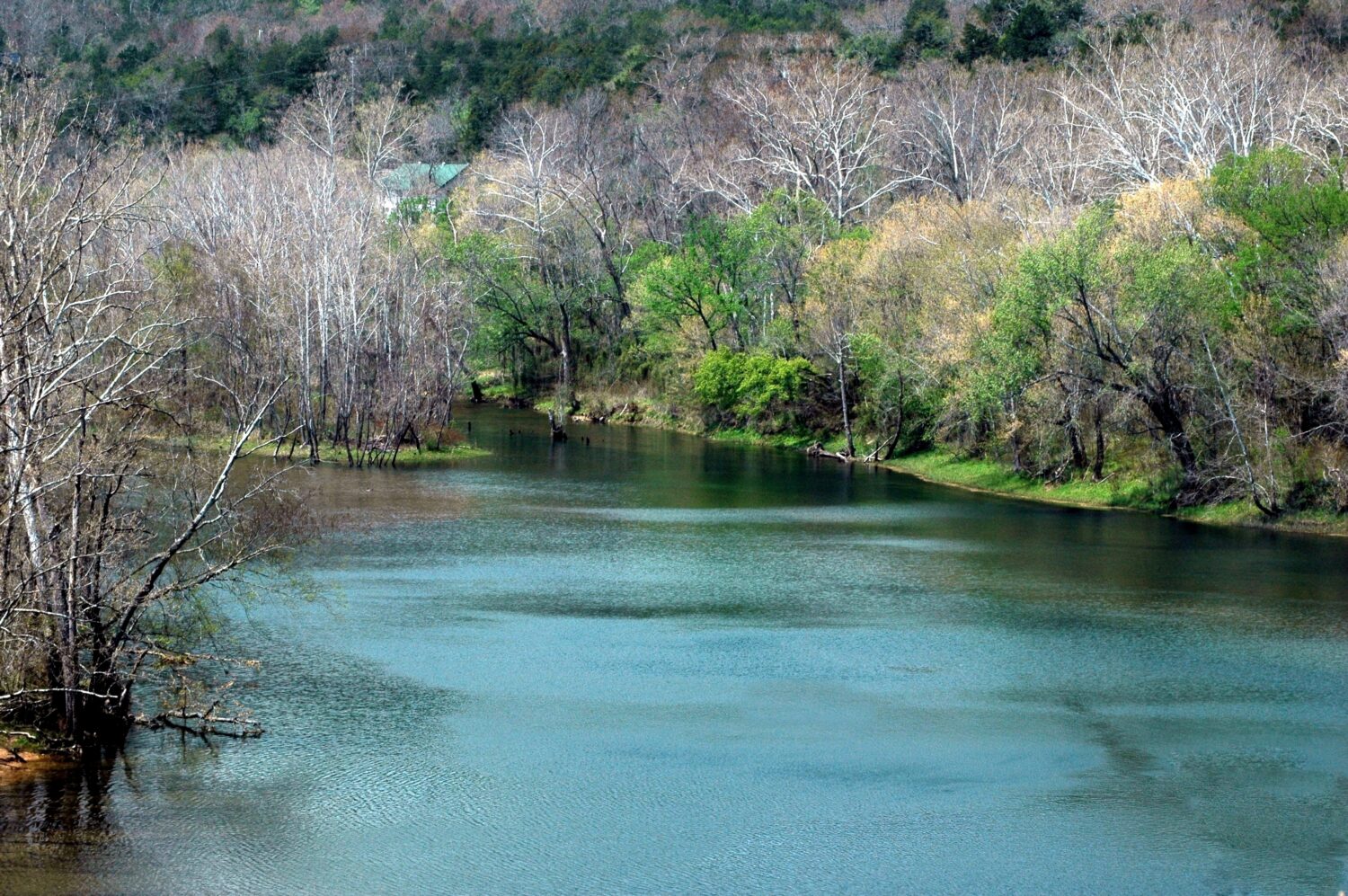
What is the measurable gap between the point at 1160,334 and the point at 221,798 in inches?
1216

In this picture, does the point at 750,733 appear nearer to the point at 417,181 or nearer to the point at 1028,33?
the point at 1028,33

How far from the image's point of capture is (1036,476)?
4766cm

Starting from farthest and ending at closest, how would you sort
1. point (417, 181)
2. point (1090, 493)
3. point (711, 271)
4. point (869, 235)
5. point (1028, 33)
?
1. point (417, 181)
2. point (1028, 33)
3. point (711, 271)
4. point (869, 235)
5. point (1090, 493)

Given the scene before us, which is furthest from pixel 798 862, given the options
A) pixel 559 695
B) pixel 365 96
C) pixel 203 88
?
pixel 203 88

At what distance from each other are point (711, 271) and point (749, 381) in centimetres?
723

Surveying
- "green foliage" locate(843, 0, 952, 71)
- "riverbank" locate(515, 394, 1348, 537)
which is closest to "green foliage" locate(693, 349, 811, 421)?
"riverbank" locate(515, 394, 1348, 537)

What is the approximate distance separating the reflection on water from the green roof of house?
185 feet

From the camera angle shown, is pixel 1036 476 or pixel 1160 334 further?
pixel 1036 476

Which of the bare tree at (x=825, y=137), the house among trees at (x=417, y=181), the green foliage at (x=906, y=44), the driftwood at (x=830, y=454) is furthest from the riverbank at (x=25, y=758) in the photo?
the green foliage at (x=906, y=44)

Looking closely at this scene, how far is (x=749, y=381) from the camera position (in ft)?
197

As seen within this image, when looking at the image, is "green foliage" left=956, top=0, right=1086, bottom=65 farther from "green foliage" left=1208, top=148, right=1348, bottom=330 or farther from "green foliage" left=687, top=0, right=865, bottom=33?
"green foliage" left=1208, top=148, right=1348, bottom=330

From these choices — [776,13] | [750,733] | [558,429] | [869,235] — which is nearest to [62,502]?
[750,733]

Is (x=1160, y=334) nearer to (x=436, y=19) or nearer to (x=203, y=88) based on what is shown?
(x=203, y=88)

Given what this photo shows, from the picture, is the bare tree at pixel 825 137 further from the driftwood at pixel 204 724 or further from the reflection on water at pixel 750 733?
the driftwood at pixel 204 724
